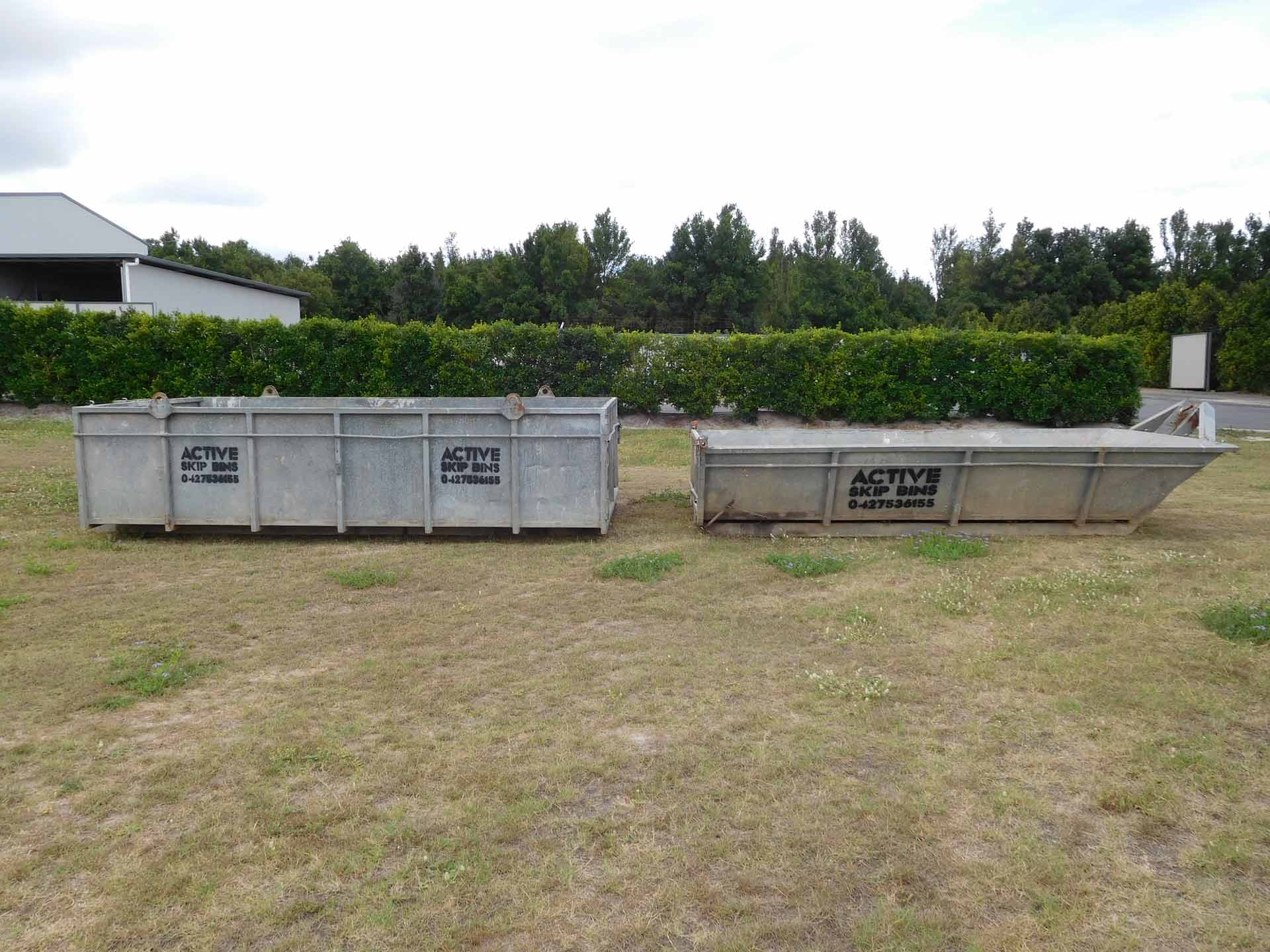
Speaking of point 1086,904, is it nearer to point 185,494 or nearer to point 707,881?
point 707,881

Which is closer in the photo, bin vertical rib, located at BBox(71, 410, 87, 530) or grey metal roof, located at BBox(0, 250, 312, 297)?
bin vertical rib, located at BBox(71, 410, 87, 530)

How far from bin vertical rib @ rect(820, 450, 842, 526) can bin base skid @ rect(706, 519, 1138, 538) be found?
14 cm

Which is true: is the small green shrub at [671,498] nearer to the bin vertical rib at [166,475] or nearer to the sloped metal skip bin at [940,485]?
the sloped metal skip bin at [940,485]

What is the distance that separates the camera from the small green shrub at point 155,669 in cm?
559

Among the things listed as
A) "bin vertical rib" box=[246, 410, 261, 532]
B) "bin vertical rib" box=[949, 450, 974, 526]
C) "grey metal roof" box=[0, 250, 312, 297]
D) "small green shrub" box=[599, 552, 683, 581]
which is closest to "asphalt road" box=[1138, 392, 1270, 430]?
"bin vertical rib" box=[949, 450, 974, 526]

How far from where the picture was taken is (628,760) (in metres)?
4.69

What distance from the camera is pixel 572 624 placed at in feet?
22.9

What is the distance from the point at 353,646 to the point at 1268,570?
28.8ft

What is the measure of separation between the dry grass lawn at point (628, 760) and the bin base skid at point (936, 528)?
160 cm

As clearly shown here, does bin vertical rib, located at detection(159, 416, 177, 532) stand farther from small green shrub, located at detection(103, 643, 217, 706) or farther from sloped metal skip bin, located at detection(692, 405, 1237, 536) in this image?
sloped metal skip bin, located at detection(692, 405, 1237, 536)

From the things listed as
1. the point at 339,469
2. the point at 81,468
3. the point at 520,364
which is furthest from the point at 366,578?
the point at 520,364

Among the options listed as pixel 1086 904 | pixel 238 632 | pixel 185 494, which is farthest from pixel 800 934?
pixel 185 494

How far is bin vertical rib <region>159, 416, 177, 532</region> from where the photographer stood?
30.8ft

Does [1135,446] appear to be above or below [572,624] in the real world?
above
